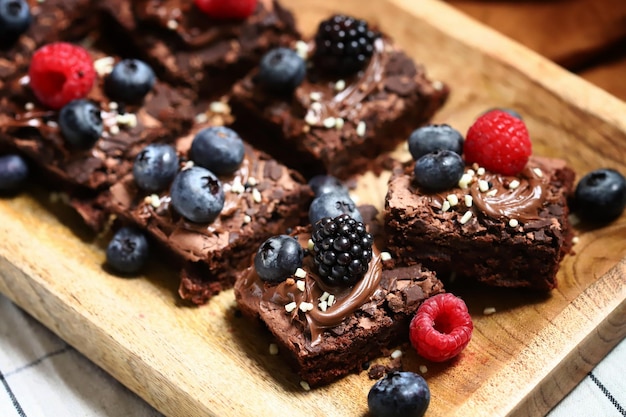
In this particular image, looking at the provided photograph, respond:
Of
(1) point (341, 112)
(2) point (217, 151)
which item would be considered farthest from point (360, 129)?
(2) point (217, 151)

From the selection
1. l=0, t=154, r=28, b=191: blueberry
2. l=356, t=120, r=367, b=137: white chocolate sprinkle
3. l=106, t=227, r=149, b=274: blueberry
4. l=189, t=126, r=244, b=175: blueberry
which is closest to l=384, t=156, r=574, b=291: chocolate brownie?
l=356, t=120, r=367, b=137: white chocolate sprinkle

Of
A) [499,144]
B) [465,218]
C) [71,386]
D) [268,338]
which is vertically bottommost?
[71,386]

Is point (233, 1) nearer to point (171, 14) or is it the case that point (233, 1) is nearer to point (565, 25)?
point (171, 14)

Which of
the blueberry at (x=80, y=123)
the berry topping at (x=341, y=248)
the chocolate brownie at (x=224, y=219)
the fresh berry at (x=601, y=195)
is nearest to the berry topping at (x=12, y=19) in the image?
the blueberry at (x=80, y=123)

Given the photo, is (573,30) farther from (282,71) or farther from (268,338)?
(268,338)

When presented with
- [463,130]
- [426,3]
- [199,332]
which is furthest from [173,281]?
[426,3]

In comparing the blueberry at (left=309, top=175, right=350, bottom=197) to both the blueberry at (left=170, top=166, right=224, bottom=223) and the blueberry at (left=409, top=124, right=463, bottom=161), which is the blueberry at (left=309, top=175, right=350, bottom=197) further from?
the blueberry at (left=170, top=166, right=224, bottom=223)
